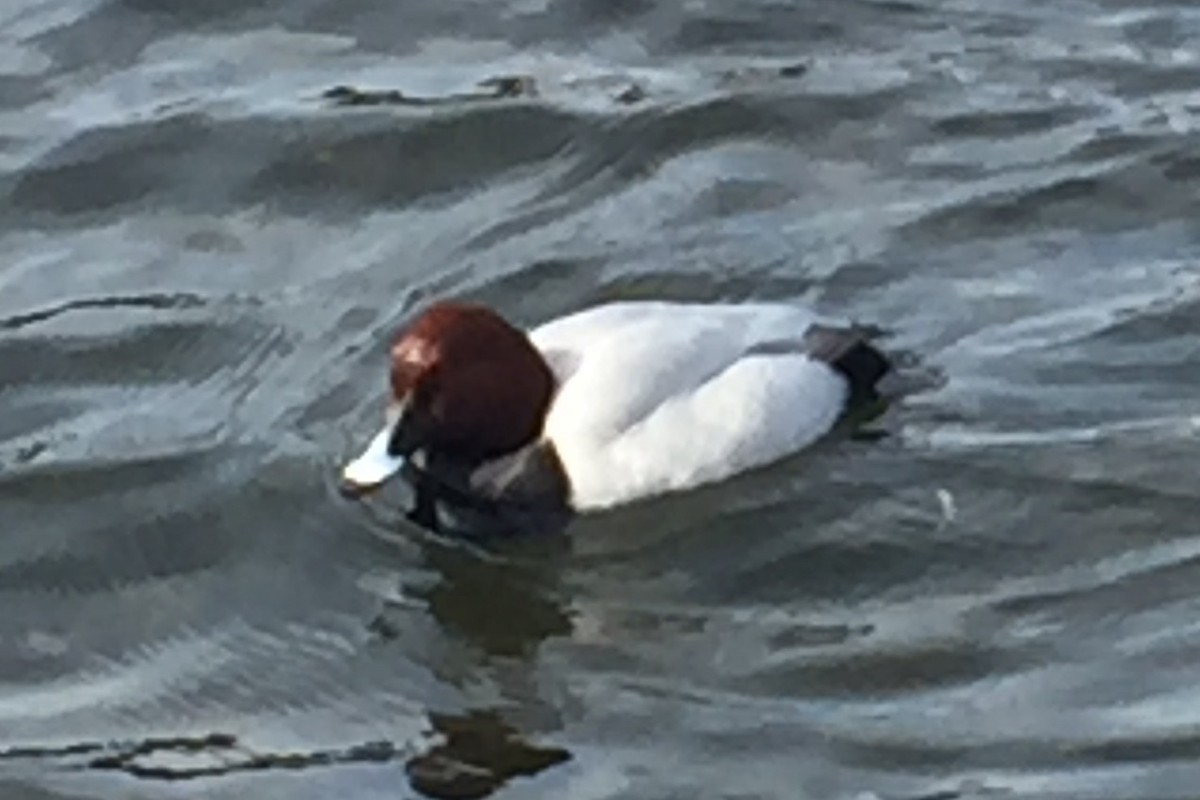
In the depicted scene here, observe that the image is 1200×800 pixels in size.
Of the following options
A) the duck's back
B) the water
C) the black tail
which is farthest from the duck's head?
the black tail

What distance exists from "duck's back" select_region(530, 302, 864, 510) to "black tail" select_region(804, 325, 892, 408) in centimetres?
3

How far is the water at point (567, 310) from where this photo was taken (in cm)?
824

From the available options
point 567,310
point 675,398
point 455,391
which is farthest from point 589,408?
point 567,310

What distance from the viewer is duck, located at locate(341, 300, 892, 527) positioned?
9359 mm

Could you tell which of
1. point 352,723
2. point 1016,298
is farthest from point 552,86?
point 352,723

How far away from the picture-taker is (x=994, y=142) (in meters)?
11.5

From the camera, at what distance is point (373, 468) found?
923 cm

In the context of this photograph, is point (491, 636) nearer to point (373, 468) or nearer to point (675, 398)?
point (373, 468)

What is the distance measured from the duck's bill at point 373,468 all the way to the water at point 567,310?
0.16 m

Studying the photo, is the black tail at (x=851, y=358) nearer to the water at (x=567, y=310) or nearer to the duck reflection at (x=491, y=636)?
the water at (x=567, y=310)

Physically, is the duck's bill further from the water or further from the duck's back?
the duck's back

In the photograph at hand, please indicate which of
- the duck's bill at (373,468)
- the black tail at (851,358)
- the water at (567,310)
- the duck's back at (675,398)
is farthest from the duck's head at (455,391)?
the black tail at (851,358)

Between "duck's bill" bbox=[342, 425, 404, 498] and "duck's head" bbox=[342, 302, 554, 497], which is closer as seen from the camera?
"duck's bill" bbox=[342, 425, 404, 498]

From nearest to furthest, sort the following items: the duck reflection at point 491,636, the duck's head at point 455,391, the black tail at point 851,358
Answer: the duck reflection at point 491,636, the duck's head at point 455,391, the black tail at point 851,358
